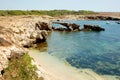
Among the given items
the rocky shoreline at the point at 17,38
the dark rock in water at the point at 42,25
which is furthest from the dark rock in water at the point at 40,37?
the dark rock in water at the point at 42,25

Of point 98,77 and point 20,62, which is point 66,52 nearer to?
point 98,77

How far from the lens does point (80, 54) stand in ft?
120

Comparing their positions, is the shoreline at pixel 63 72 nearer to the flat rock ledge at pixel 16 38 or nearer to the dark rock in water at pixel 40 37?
the flat rock ledge at pixel 16 38

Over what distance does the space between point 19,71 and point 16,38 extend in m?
18.4

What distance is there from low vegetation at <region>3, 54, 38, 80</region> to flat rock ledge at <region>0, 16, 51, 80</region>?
1.91 feet

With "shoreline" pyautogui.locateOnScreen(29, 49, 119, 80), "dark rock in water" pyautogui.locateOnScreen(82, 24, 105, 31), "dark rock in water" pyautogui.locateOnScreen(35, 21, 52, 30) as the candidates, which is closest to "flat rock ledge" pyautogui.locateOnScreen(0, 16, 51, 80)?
"dark rock in water" pyautogui.locateOnScreen(35, 21, 52, 30)

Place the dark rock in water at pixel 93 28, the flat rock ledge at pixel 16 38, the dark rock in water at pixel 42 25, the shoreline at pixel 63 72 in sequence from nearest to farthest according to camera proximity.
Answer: the flat rock ledge at pixel 16 38 → the shoreline at pixel 63 72 → the dark rock in water at pixel 42 25 → the dark rock in water at pixel 93 28

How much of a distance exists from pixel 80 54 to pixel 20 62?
60.3 ft

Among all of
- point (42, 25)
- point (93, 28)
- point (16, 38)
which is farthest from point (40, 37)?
point (93, 28)

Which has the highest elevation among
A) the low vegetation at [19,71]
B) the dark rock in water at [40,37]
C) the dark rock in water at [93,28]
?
the low vegetation at [19,71]

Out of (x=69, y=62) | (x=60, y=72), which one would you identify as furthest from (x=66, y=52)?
(x=60, y=72)

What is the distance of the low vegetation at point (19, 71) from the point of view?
58.3 feet

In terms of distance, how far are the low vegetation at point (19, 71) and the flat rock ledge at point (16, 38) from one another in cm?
58

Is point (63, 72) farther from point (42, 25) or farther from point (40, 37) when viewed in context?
point (42, 25)
